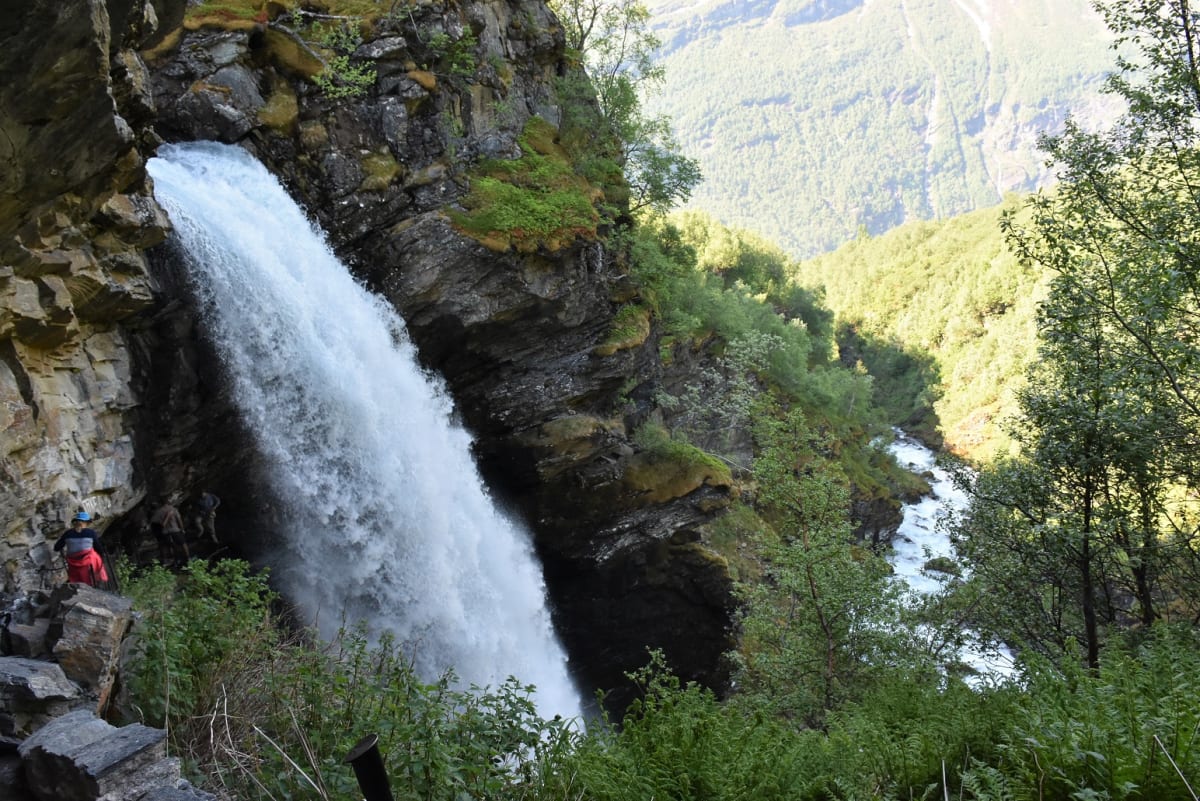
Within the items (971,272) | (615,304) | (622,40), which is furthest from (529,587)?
(971,272)

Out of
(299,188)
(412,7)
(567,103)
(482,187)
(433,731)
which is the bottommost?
(433,731)

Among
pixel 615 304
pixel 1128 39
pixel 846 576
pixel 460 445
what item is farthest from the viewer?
pixel 615 304

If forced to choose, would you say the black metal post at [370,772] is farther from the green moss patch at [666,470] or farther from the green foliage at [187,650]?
the green moss patch at [666,470]

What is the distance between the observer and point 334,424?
14.6 m

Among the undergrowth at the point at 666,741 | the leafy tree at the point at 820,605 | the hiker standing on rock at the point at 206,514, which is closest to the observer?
the undergrowth at the point at 666,741

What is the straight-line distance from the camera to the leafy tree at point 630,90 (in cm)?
2517

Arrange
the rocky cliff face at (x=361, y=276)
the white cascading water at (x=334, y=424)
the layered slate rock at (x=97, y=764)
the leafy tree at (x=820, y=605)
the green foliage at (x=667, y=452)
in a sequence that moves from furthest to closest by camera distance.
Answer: the green foliage at (x=667, y=452) → the white cascading water at (x=334, y=424) → the leafy tree at (x=820, y=605) → the rocky cliff face at (x=361, y=276) → the layered slate rock at (x=97, y=764)

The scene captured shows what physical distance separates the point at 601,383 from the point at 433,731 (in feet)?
48.3

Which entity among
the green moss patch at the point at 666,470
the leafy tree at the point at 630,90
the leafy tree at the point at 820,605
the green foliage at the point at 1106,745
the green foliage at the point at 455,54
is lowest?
the green foliage at the point at 1106,745

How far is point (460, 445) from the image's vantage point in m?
17.8

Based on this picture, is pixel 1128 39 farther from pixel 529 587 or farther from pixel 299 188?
pixel 529 587

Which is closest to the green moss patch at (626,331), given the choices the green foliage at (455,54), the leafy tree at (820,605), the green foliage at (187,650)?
the leafy tree at (820,605)

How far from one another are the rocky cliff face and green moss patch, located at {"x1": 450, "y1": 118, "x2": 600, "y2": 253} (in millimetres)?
290

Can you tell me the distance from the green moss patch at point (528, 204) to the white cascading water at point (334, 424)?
3.02 metres
